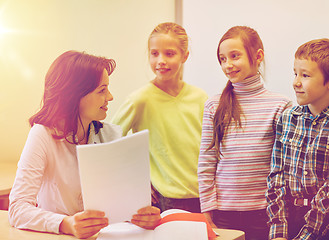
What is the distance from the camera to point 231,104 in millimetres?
1723

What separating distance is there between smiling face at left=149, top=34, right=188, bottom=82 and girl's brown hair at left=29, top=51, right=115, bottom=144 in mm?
523

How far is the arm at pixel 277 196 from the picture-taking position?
4.70ft

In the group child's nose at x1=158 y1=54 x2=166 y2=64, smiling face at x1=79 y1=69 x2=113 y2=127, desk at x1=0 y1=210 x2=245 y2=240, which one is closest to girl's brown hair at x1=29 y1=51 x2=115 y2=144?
smiling face at x1=79 y1=69 x2=113 y2=127

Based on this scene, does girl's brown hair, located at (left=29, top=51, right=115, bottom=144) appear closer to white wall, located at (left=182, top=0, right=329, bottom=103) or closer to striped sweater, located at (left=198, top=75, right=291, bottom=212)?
striped sweater, located at (left=198, top=75, right=291, bottom=212)

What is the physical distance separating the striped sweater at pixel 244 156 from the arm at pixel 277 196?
4.6 inches

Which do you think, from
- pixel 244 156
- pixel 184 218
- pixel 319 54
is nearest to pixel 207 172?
pixel 244 156

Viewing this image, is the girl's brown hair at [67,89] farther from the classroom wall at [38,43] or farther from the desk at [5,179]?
the classroom wall at [38,43]

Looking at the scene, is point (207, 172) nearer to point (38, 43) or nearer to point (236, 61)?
point (236, 61)

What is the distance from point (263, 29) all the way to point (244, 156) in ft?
3.47

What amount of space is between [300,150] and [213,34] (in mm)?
1417

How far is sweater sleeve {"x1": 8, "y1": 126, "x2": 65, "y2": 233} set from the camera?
1228 mm

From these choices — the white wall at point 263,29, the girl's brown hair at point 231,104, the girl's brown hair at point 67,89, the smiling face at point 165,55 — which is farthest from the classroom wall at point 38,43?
the girl's brown hair at point 67,89

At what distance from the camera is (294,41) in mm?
2303

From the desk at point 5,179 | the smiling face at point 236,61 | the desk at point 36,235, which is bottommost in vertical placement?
the desk at point 5,179
